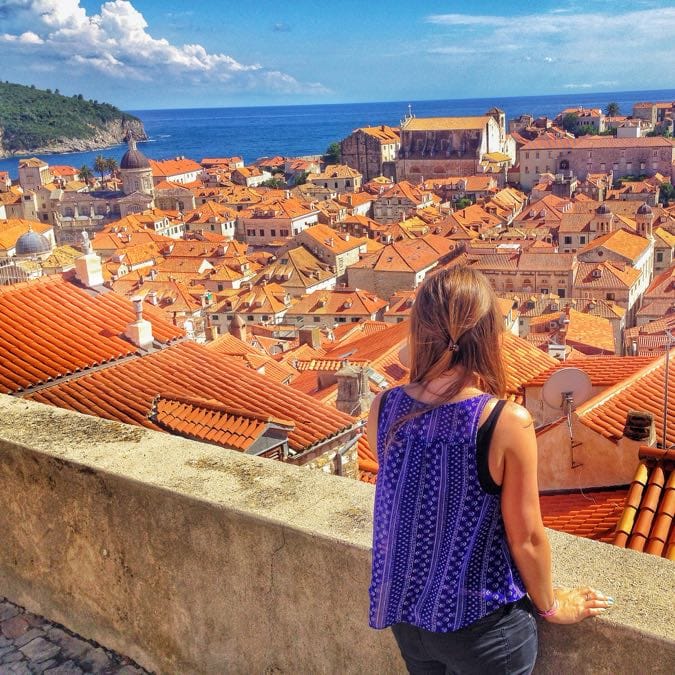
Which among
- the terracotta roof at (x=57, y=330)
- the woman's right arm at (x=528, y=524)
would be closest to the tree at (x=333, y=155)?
the terracotta roof at (x=57, y=330)

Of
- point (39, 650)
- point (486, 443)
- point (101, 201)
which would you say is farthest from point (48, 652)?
point (101, 201)

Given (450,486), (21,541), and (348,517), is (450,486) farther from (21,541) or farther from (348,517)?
(21,541)

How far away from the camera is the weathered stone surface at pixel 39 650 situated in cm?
372

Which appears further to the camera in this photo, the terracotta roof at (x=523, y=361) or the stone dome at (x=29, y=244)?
the stone dome at (x=29, y=244)

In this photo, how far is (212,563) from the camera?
10.5 feet

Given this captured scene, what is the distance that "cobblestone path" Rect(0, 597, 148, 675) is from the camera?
11.9 feet

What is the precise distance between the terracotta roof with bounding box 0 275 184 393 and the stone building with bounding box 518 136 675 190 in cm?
9235

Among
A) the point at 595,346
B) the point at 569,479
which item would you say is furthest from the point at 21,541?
the point at 595,346

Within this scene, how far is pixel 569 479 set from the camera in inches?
284

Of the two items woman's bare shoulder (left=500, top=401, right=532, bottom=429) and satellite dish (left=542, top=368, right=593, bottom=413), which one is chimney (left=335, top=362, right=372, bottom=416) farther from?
woman's bare shoulder (left=500, top=401, right=532, bottom=429)

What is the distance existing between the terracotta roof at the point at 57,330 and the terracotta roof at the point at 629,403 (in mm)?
4787

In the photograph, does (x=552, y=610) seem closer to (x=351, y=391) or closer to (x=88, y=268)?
(x=88, y=268)

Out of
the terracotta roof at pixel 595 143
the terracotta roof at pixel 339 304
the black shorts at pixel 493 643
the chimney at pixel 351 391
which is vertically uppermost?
the black shorts at pixel 493 643

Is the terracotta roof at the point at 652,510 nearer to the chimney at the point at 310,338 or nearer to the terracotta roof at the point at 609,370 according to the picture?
the terracotta roof at the point at 609,370
